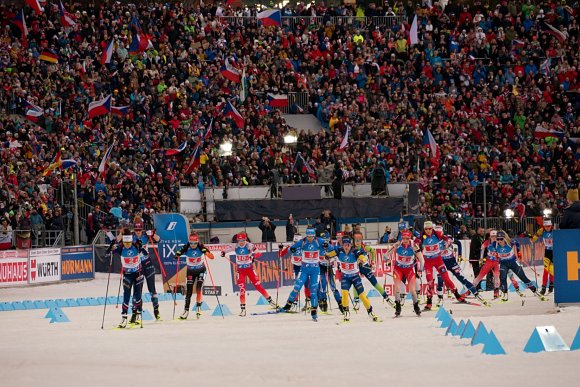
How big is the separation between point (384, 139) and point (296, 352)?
27.8 meters

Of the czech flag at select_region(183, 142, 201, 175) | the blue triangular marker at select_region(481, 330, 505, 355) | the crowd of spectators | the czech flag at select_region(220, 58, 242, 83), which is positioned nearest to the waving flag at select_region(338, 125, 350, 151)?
the crowd of spectators

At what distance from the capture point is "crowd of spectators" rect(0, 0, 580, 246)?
39594mm

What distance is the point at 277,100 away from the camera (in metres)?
46.5

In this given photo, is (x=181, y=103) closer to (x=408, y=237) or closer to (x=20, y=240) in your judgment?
(x=20, y=240)

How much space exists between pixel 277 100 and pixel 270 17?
3.56 meters

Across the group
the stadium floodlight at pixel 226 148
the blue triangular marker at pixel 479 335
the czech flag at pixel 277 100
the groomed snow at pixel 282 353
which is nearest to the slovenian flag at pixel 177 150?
the stadium floodlight at pixel 226 148

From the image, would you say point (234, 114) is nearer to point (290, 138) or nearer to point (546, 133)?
point (290, 138)

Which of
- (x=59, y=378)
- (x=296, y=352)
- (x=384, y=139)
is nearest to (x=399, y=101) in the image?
(x=384, y=139)

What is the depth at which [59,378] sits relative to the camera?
14742 millimetres

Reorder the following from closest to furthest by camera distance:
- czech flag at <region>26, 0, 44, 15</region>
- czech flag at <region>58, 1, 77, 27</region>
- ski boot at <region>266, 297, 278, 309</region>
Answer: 1. ski boot at <region>266, 297, 278, 309</region>
2. czech flag at <region>26, 0, 44, 15</region>
3. czech flag at <region>58, 1, 77, 27</region>

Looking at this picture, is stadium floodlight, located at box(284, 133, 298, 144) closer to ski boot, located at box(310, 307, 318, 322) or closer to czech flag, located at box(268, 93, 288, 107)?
czech flag, located at box(268, 93, 288, 107)

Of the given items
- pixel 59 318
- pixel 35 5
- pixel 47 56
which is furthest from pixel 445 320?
pixel 35 5

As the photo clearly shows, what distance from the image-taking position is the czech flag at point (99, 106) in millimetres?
40375

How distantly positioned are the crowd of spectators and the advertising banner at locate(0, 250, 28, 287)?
5.16 feet
